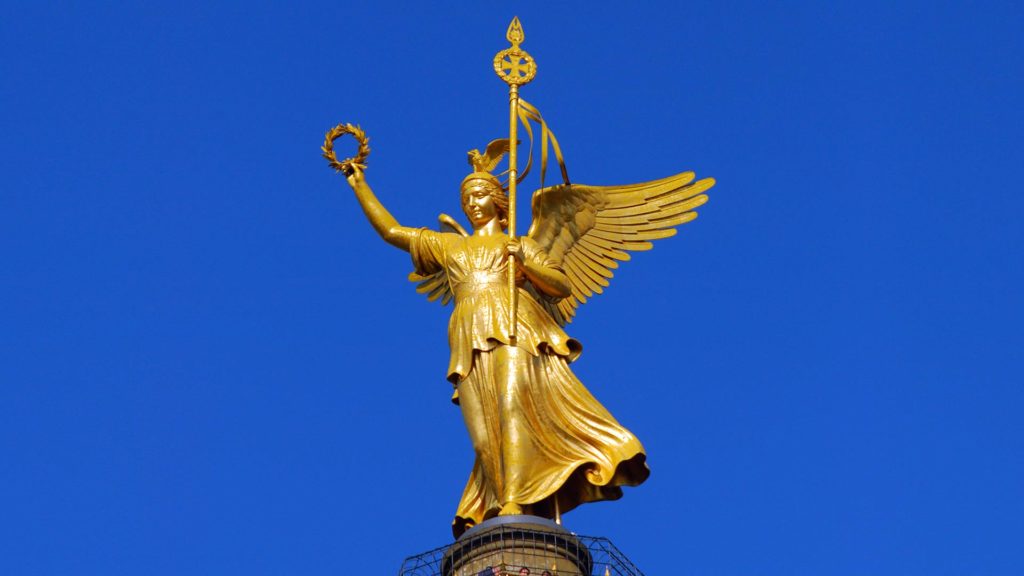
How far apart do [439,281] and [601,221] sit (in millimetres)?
2546

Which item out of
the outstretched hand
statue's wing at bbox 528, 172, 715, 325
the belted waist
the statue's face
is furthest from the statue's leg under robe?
the outstretched hand

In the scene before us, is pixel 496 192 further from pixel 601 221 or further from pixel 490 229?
pixel 601 221

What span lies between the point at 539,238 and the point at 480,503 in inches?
164

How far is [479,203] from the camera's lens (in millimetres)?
33219

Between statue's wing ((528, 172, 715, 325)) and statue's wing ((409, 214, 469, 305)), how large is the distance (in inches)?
44.6

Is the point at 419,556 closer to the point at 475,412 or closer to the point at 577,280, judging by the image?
the point at 475,412

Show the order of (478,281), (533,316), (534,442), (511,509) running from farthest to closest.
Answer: (478,281), (533,316), (534,442), (511,509)

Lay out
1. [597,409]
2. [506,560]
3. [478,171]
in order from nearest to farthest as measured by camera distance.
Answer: [506,560], [597,409], [478,171]

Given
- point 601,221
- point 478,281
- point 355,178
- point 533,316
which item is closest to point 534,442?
point 533,316

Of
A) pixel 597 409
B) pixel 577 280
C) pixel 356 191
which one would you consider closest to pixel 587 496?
pixel 597 409

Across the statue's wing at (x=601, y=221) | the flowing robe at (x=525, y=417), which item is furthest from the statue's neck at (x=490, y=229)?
the flowing robe at (x=525, y=417)

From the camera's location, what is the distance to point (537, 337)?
104 feet

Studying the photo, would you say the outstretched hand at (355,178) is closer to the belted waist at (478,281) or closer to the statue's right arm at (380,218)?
the statue's right arm at (380,218)

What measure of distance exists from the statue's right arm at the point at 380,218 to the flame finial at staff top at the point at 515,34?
Answer: 9.56ft
